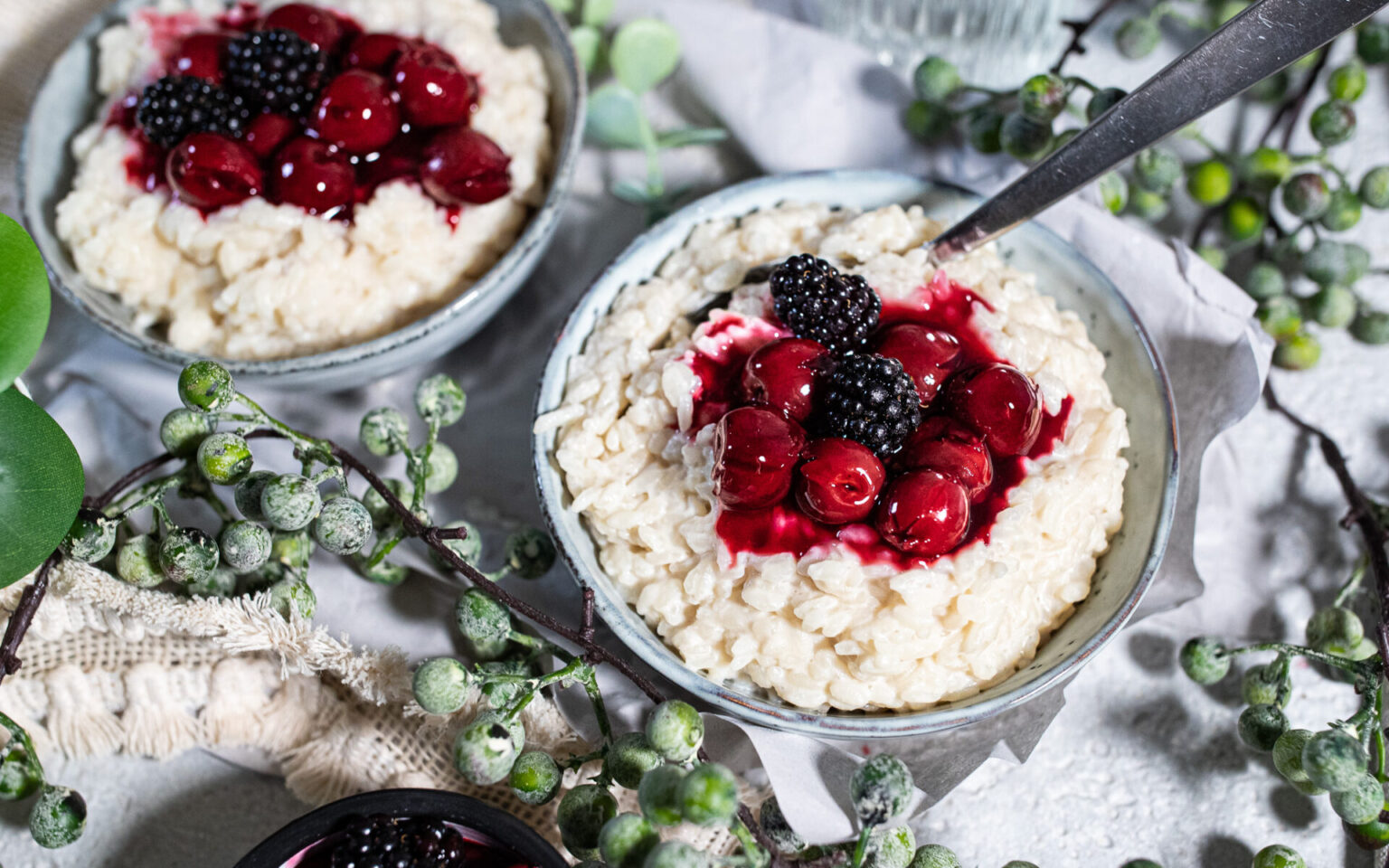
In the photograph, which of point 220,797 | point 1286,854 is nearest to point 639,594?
point 220,797

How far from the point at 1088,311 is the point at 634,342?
91 cm

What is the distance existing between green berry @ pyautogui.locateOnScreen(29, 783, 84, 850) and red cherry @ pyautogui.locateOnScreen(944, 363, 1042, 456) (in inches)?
64.6

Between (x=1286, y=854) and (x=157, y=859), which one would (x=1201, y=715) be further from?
(x=157, y=859)

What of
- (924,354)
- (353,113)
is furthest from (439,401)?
(924,354)

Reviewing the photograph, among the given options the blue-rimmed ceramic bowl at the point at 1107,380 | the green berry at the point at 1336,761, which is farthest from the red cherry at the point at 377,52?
the green berry at the point at 1336,761

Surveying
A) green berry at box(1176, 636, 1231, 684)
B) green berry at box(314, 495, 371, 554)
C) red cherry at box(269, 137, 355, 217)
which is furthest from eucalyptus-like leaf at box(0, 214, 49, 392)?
green berry at box(1176, 636, 1231, 684)

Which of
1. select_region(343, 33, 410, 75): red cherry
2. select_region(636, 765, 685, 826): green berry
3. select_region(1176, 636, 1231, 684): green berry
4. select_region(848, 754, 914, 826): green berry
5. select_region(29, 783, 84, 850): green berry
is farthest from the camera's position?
select_region(343, 33, 410, 75): red cherry

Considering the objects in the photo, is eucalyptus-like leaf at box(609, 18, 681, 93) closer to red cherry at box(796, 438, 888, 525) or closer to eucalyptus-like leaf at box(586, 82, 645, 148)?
eucalyptus-like leaf at box(586, 82, 645, 148)

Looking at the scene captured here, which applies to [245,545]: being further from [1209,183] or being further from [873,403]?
[1209,183]

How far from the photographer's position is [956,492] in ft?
5.52

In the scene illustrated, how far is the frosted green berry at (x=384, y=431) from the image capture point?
202cm

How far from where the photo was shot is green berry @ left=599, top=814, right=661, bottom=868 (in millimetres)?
1502

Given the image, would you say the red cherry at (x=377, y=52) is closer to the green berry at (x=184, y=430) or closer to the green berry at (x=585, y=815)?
the green berry at (x=184, y=430)

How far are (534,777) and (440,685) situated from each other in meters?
0.21
